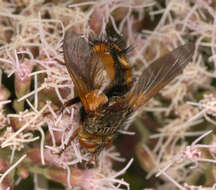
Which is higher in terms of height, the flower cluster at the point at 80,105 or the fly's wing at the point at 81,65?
the fly's wing at the point at 81,65

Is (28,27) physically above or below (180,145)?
above

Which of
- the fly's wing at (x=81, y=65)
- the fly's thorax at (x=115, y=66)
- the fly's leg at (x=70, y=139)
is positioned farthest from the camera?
the fly's leg at (x=70, y=139)

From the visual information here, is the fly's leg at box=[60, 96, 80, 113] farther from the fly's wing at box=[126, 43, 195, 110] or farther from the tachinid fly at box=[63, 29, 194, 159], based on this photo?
the fly's wing at box=[126, 43, 195, 110]

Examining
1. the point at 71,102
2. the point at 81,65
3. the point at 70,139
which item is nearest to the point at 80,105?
the point at 71,102

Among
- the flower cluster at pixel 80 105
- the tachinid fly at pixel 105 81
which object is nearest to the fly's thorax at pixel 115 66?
the tachinid fly at pixel 105 81

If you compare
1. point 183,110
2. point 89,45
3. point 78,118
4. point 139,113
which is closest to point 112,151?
point 139,113

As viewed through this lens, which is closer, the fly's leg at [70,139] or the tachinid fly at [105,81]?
the tachinid fly at [105,81]

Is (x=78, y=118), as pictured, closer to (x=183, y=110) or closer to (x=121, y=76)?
(x=121, y=76)

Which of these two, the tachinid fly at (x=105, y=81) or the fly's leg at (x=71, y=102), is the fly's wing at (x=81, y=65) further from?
the fly's leg at (x=71, y=102)
